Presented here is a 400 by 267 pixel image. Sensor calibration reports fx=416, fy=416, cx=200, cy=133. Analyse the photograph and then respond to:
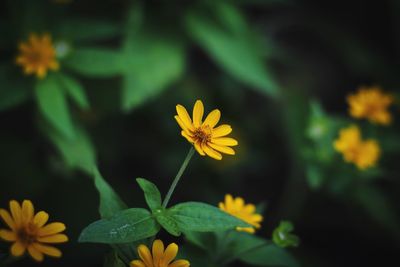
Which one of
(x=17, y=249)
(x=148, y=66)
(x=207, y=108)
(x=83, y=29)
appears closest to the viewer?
(x=17, y=249)

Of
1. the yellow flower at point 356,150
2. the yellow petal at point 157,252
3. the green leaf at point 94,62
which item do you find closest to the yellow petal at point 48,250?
the yellow petal at point 157,252

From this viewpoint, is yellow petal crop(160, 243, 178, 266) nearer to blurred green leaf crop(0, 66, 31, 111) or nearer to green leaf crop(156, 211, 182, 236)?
green leaf crop(156, 211, 182, 236)

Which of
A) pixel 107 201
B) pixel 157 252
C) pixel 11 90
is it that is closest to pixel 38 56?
pixel 11 90

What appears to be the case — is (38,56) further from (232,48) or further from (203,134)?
(232,48)

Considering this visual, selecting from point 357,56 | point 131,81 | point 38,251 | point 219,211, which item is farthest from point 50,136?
point 357,56

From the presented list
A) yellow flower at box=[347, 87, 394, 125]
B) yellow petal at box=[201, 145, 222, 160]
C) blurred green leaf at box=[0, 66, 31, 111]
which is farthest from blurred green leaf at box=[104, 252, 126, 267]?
yellow flower at box=[347, 87, 394, 125]

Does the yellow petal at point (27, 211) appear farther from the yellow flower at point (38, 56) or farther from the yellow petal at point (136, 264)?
the yellow flower at point (38, 56)
